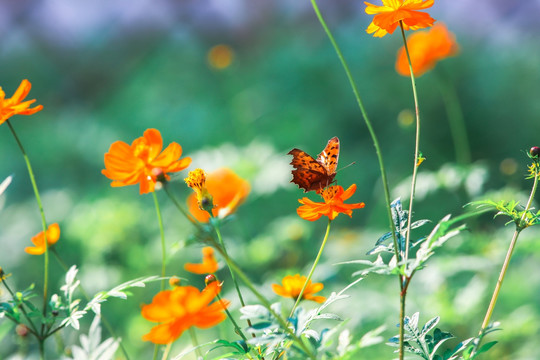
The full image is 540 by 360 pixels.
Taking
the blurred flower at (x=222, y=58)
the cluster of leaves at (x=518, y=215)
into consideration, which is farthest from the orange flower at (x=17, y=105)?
the blurred flower at (x=222, y=58)

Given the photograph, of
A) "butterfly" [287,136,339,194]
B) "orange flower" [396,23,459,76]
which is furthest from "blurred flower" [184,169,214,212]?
"orange flower" [396,23,459,76]

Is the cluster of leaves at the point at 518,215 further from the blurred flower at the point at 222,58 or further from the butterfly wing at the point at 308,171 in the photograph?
the blurred flower at the point at 222,58

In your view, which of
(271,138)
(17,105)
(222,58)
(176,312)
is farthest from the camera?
(271,138)

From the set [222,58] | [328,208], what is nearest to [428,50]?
[222,58]

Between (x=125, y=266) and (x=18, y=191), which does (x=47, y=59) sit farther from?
(x=125, y=266)

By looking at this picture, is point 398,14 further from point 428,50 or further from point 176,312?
point 428,50

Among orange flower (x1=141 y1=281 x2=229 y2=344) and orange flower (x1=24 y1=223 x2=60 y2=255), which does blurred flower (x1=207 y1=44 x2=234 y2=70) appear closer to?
orange flower (x1=24 y1=223 x2=60 y2=255)

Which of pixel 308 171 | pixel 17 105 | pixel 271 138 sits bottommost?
pixel 271 138
